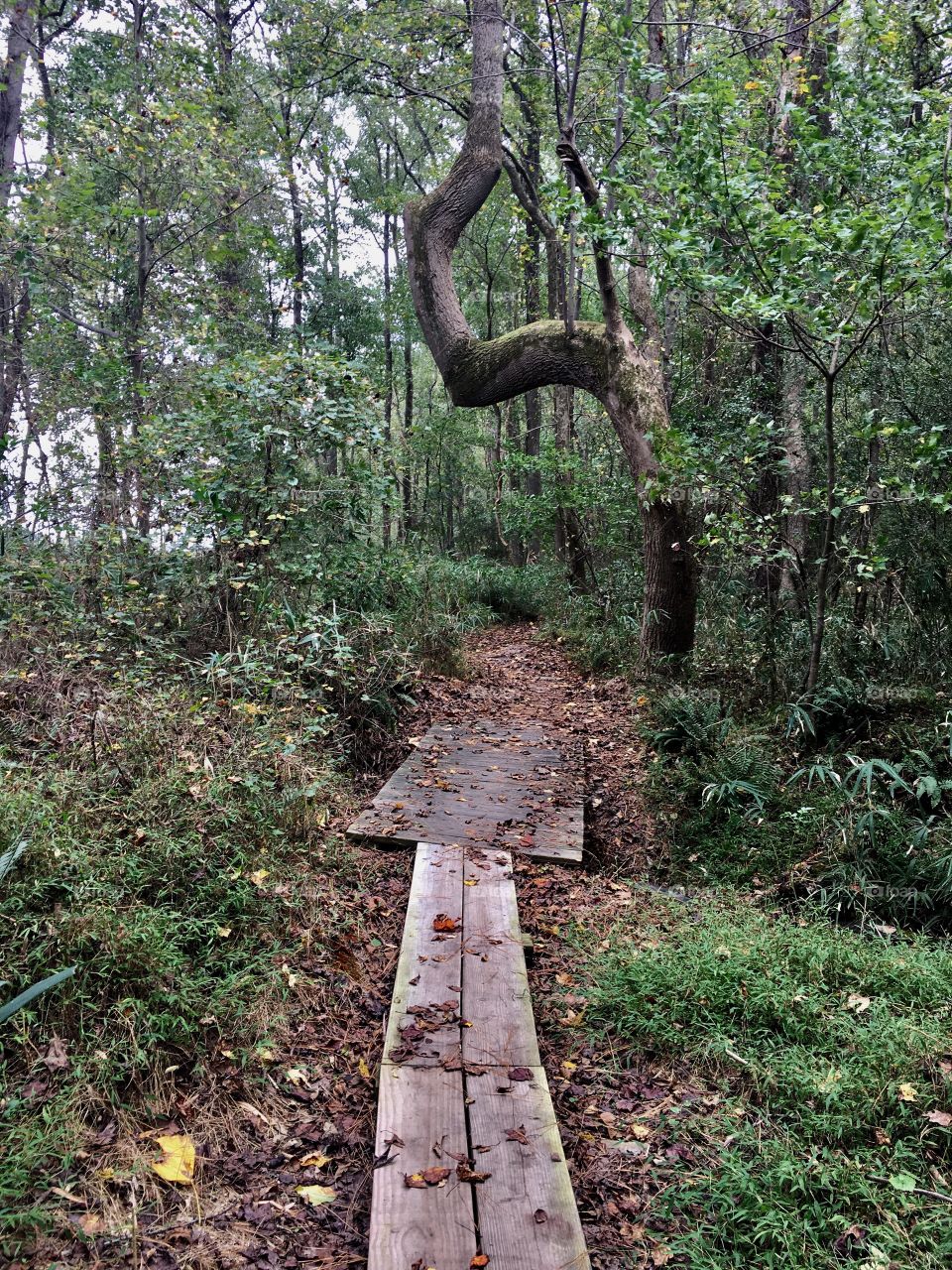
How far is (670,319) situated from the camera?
35.6 ft

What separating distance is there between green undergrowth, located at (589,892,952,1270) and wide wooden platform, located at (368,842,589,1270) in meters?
0.38

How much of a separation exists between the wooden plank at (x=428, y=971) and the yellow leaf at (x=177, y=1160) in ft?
2.27

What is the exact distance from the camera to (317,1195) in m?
2.22

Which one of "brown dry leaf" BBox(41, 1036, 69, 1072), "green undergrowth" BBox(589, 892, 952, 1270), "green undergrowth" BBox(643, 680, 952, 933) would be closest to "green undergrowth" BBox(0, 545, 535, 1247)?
"brown dry leaf" BBox(41, 1036, 69, 1072)

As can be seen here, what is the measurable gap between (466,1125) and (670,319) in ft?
36.2

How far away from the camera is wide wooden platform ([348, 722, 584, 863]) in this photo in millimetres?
4414

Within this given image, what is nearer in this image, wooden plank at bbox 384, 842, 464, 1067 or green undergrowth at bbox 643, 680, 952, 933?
wooden plank at bbox 384, 842, 464, 1067

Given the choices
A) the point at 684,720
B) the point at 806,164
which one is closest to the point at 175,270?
the point at 806,164

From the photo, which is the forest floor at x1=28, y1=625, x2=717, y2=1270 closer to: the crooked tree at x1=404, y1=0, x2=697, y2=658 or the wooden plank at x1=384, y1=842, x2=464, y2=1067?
the wooden plank at x1=384, y1=842, x2=464, y2=1067

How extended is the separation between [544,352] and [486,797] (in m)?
4.57

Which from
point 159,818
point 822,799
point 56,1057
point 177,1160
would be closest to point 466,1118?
point 177,1160

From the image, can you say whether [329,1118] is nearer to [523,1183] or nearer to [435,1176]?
[435,1176]

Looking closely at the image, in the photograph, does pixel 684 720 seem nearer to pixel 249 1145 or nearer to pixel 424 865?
pixel 424 865

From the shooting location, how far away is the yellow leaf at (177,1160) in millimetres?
2121
